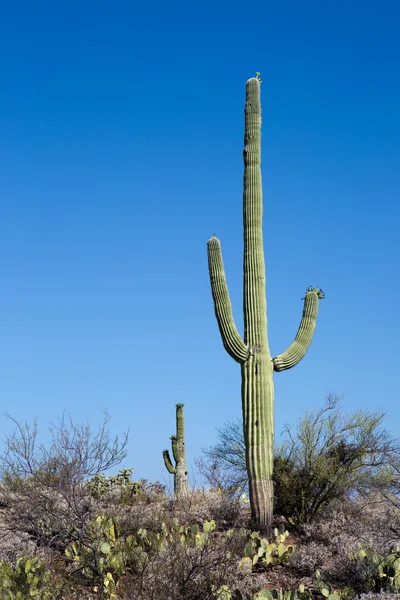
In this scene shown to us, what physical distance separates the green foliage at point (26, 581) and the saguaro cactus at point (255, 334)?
485 centimetres

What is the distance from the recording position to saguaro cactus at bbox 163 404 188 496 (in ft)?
65.3

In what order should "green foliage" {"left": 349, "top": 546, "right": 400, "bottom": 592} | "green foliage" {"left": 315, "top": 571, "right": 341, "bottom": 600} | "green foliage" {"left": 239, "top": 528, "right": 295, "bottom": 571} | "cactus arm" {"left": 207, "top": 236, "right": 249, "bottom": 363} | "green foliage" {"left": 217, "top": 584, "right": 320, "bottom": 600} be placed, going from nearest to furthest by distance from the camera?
"green foliage" {"left": 217, "top": 584, "right": 320, "bottom": 600} → "green foliage" {"left": 315, "top": 571, "right": 341, "bottom": 600} → "green foliage" {"left": 349, "top": 546, "right": 400, "bottom": 592} → "green foliage" {"left": 239, "top": 528, "right": 295, "bottom": 571} → "cactus arm" {"left": 207, "top": 236, "right": 249, "bottom": 363}

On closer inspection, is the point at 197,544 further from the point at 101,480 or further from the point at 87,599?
the point at 101,480

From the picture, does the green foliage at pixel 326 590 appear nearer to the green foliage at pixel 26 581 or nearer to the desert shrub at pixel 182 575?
the desert shrub at pixel 182 575

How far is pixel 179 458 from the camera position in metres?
20.3

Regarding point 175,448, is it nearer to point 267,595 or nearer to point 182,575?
point 182,575

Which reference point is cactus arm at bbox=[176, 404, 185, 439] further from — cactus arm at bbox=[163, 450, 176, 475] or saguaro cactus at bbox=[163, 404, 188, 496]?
cactus arm at bbox=[163, 450, 176, 475]

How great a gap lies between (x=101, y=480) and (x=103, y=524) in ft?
19.9

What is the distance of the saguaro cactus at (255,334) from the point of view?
1455cm

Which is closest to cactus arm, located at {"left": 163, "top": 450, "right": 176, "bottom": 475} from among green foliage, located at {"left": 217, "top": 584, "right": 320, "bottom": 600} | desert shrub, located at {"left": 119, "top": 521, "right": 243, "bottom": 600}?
desert shrub, located at {"left": 119, "top": 521, "right": 243, "bottom": 600}

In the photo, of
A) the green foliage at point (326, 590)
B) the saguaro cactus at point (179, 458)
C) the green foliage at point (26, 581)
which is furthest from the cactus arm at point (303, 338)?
the green foliage at point (26, 581)

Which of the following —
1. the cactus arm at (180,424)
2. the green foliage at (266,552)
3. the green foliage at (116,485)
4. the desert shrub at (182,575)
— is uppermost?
the cactus arm at (180,424)

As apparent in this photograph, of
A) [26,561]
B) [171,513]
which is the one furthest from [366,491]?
[26,561]

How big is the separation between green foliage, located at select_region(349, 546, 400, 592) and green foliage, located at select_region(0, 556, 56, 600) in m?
4.77
